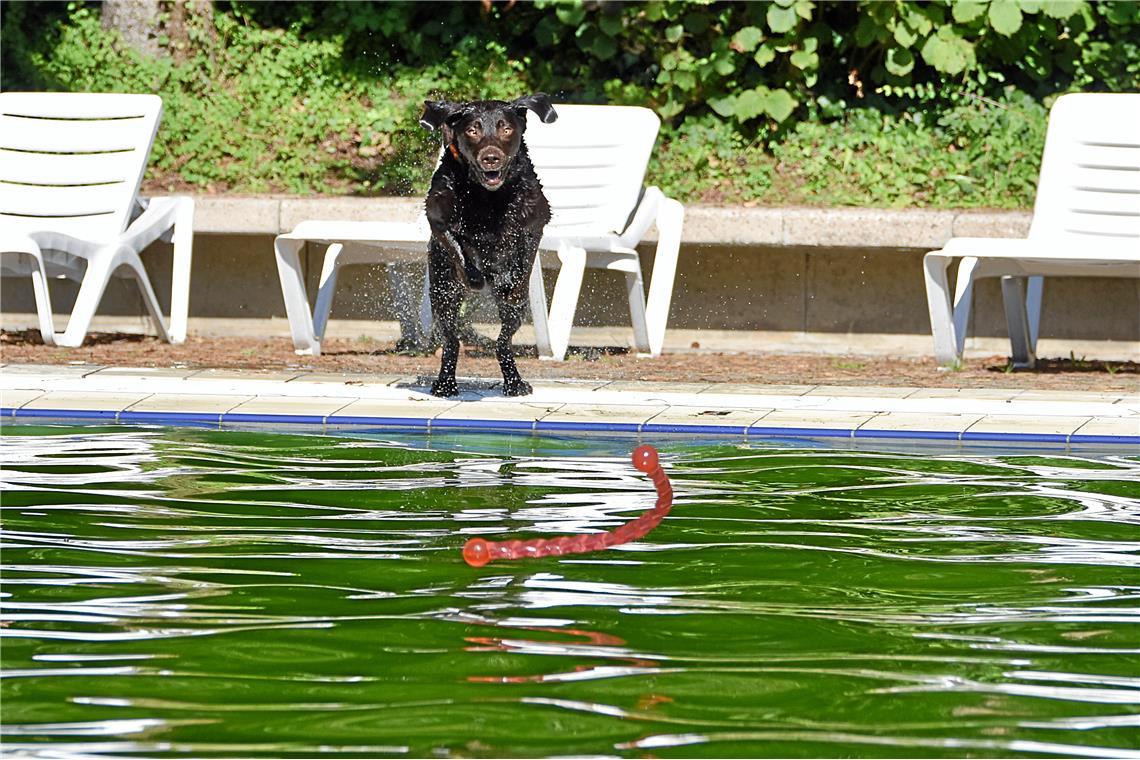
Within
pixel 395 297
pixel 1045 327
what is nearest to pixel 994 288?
pixel 1045 327

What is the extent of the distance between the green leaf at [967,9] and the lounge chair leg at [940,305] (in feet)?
8.94

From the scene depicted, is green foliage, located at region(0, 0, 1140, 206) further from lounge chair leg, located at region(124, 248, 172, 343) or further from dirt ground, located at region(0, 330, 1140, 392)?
lounge chair leg, located at region(124, 248, 172, 343)

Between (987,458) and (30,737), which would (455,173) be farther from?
(30,737)

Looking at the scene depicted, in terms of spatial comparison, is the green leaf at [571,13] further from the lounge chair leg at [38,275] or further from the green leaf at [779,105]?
the lounge chair leg at [38,275]

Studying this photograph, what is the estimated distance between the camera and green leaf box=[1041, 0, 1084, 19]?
11.4 metres

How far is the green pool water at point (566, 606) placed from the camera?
11.4ft

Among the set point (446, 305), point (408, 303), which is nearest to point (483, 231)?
point (446, 305)

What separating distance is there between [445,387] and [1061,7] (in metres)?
5.33

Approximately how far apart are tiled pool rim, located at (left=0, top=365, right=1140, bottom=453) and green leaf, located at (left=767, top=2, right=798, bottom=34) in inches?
148

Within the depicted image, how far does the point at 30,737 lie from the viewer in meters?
3.40

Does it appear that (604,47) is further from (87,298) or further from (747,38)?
(87,298)

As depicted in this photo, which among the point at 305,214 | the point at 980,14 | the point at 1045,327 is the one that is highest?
the point at 980,14

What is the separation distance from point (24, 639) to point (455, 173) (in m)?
4.32

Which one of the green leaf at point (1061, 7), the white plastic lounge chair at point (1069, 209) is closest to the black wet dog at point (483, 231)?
the white plastic lounge chair at point (1069, 209)
